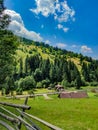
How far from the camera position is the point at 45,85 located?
7603 inches

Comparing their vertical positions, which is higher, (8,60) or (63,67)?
(63,67)

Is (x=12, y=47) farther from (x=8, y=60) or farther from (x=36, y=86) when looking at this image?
(x=36, y=86)

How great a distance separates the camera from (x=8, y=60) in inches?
1314

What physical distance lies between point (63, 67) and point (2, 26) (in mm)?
166598

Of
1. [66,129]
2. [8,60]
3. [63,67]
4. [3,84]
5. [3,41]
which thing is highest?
[63,67]

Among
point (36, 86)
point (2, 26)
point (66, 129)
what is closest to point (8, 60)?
point (2, 26)

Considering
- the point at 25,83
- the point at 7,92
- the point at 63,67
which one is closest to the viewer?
the point at 7,92

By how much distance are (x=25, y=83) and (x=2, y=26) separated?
13975 cm

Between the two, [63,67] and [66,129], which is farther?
[63,67]

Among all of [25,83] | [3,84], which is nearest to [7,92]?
[25,83]

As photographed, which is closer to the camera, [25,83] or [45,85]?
[25,83]

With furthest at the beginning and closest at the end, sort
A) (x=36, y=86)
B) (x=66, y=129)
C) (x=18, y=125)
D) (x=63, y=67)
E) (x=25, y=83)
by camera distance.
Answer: (x=63, y=67), (x=36, y=86), (x=25, y=83), (x=66, y=129), (x=18, y=125)

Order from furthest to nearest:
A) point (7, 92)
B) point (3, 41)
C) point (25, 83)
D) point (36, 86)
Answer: point (36, 86) → point (25, 83) → point (7, 92) → point (3, 41)

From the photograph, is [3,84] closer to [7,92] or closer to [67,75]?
[7,92]
